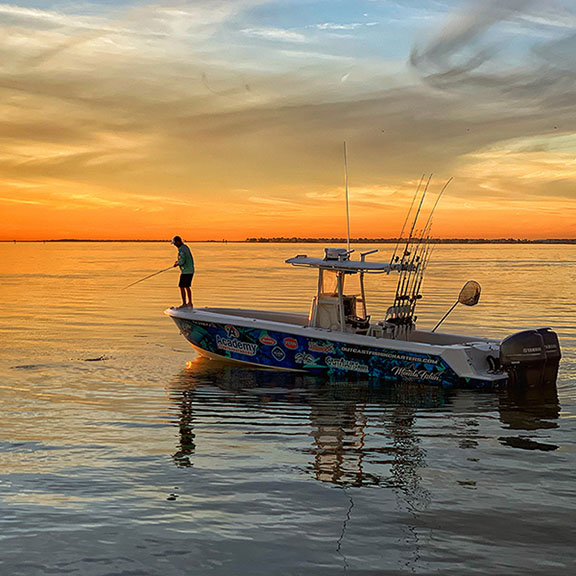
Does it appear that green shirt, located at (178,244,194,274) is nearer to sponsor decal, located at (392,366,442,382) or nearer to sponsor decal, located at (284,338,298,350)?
sponsor decal, located at (284,338,298,350)

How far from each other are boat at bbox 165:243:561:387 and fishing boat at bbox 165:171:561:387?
0.7 inches

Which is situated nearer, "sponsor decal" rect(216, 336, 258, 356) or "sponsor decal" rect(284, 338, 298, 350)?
"sponsor decal" rect(284, 338, 298, 350)

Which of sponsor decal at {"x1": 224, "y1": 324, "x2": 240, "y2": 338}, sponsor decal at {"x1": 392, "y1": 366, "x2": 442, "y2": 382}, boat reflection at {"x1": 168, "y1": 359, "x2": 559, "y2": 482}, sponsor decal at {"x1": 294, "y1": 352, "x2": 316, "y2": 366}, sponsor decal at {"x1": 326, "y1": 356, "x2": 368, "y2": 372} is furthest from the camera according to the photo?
sponsor decal at {"x1": 224, "y1": 324, "x2": 240, "y2": 338}

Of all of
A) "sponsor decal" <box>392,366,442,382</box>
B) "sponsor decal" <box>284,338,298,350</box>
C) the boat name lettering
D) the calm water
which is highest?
"sponsor decal" <box>284,338,298,350</box>

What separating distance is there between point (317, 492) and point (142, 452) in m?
2.46

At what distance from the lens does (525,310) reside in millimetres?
27562

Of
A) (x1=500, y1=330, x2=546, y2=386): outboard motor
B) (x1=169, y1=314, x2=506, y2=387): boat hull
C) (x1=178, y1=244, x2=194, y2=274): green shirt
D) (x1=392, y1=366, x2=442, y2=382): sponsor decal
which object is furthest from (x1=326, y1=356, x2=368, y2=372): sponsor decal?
(x1=178, y1=244, x2=194, y2=274): green shirt

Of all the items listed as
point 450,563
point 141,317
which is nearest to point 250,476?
point 450,563

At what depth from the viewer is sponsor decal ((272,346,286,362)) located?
14914mm

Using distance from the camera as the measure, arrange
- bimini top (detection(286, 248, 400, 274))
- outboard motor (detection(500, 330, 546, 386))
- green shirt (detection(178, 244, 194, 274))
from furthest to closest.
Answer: green shirt (detection(178, 244, 194, 274)) → bimini top (detection(286, 248, 400, 274)) → outboard motor (detection(500, 330, 546, 386))

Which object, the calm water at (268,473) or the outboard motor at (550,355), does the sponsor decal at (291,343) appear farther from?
the outboard motor at (550,355)

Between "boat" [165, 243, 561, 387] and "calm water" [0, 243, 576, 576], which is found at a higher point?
"boat" [165, 243, 561, 387]

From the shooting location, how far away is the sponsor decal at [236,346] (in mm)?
15297

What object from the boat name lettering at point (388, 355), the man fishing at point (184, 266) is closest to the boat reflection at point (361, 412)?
the boat name lettering at point (388, 355)
